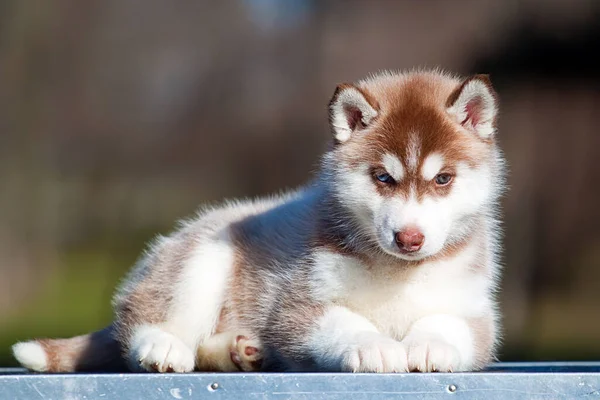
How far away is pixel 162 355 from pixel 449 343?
1002mm

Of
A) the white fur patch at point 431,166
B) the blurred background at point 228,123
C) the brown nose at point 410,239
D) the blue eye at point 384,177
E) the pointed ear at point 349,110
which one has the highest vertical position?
the pointed ear at point 349,110

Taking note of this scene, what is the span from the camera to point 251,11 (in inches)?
600

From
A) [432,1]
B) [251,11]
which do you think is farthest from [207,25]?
[432,1]

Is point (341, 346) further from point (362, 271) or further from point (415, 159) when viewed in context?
point (415, 159)

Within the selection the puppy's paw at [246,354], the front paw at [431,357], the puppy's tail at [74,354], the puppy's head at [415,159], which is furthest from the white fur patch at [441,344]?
the puppy's tail at [74,354]

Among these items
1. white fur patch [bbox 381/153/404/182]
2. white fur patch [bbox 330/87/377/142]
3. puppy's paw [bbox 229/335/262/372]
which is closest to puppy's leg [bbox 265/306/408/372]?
puppy's paw [bbox 229/335/262/372]

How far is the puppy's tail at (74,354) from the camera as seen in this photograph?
13.5 feet

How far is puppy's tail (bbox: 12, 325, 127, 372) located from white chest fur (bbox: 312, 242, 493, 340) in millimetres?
1018

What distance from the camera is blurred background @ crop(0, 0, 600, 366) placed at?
11938mm

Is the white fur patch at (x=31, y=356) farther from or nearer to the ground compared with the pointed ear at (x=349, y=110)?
nearer to the ground

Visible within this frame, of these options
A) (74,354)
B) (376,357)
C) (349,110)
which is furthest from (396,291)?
(74,354)

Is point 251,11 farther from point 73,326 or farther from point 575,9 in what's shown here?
point 73,326

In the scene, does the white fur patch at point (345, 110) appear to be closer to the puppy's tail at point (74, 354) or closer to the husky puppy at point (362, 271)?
the husky puppy at point (362, 271)

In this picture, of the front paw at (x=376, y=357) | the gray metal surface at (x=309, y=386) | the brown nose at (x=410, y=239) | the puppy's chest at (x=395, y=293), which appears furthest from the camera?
the puppy's chest at (x=395, y=293)
